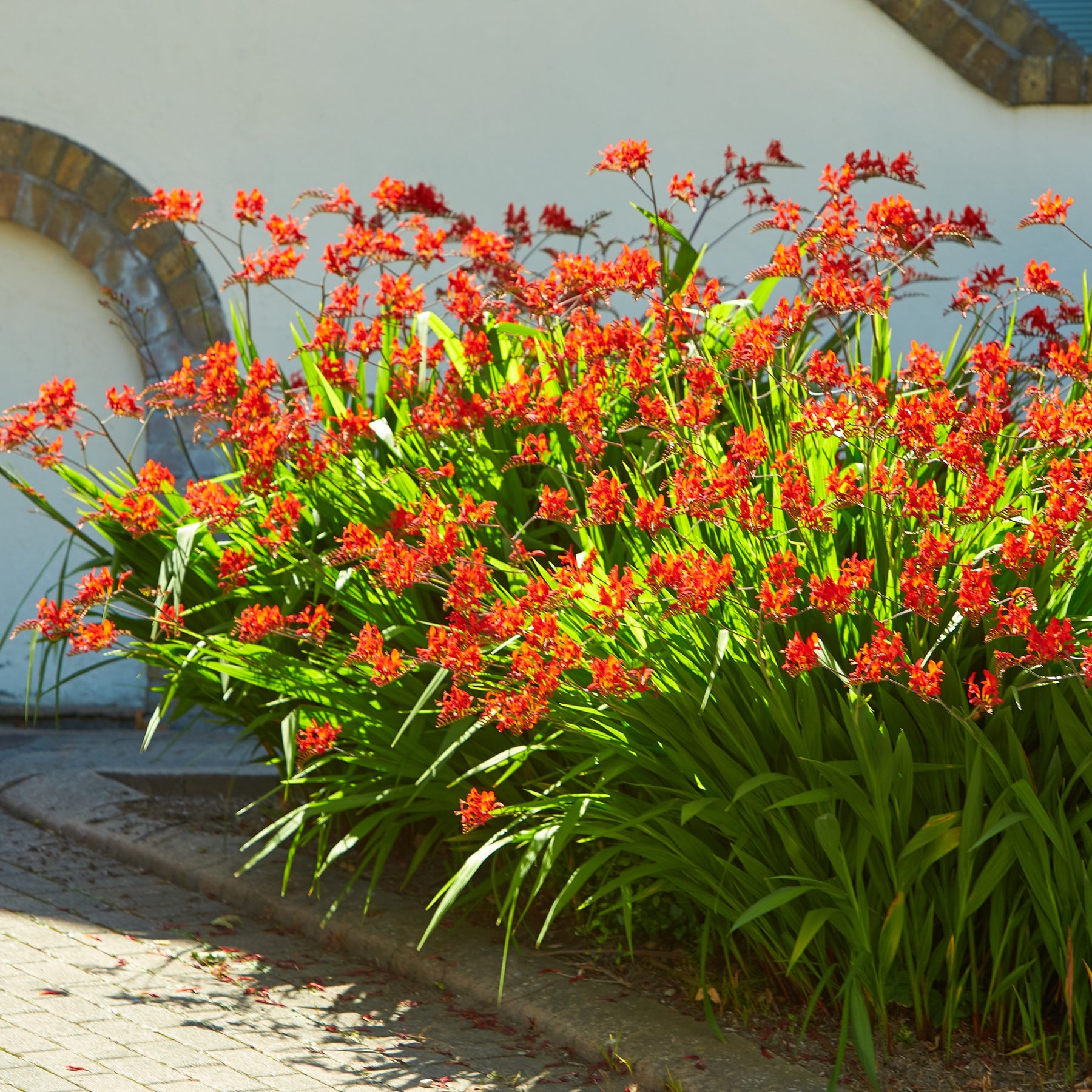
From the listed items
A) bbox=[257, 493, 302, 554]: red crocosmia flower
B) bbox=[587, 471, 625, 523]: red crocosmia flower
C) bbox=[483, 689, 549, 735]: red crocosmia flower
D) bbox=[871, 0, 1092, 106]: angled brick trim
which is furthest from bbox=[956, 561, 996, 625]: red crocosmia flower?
bbox=[871, 0, 1092, 106]: angled brick trim

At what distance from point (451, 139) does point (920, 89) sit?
87.5 inches

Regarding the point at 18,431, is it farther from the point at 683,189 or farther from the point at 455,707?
the point at 683,189

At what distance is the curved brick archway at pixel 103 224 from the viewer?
6406mm

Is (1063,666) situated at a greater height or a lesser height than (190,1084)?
greater

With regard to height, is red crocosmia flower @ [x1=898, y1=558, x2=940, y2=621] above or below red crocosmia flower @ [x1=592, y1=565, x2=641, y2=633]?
above

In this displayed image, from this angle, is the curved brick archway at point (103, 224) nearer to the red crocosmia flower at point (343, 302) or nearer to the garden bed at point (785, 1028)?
the red crocosmia flower at point (343, 302)

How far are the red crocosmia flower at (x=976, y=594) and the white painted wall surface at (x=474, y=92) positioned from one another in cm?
425

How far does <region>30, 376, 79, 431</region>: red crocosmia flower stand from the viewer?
346 cm

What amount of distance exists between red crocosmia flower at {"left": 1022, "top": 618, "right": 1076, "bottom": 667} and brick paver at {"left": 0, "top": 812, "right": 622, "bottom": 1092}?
124 cm

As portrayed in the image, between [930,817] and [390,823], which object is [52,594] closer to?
[390,823]

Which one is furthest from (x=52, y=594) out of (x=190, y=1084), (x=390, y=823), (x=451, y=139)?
(x=190, y=1084)

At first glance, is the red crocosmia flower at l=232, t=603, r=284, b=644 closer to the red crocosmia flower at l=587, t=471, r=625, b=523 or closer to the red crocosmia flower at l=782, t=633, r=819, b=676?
the red crocosmia flower at l=587, t=471, r=625, b=523

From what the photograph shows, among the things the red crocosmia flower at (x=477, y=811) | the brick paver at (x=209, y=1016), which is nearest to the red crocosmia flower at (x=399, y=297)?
the red crocosmia flower at (x=477, y=811)

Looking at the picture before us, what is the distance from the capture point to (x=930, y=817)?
264 cm
